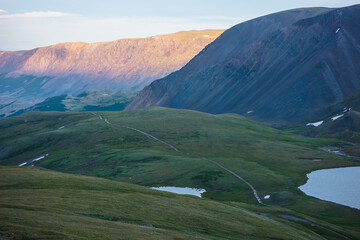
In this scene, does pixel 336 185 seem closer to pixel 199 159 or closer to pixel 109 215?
pixel 199 159

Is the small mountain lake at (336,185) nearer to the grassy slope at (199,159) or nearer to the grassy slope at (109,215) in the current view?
the grassy slope at (199,159)

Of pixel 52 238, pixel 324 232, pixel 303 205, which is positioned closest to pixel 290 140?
pixel 303 205

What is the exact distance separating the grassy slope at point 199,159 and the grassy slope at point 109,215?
71.7ft

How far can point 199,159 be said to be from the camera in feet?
409

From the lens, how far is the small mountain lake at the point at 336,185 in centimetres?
8488

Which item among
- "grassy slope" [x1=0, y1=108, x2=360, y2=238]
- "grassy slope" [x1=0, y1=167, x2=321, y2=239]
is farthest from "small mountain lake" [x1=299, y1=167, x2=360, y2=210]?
"grassy slope" [x1=0, y1=167, x2=321, y2=239]

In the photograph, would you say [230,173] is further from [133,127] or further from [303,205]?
[133,127]

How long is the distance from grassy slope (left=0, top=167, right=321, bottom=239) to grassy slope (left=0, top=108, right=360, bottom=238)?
71.7 feet

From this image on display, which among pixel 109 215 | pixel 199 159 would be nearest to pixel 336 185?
pixel 199 159

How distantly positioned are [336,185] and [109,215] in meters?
70.9

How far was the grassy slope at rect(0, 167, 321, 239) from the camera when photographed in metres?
33.5

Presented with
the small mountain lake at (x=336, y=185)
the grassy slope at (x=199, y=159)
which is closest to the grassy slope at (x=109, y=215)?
the grassy slope at (x=199, y=159)

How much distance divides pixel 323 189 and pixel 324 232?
34435 mm

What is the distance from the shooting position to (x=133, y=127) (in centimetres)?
18575
